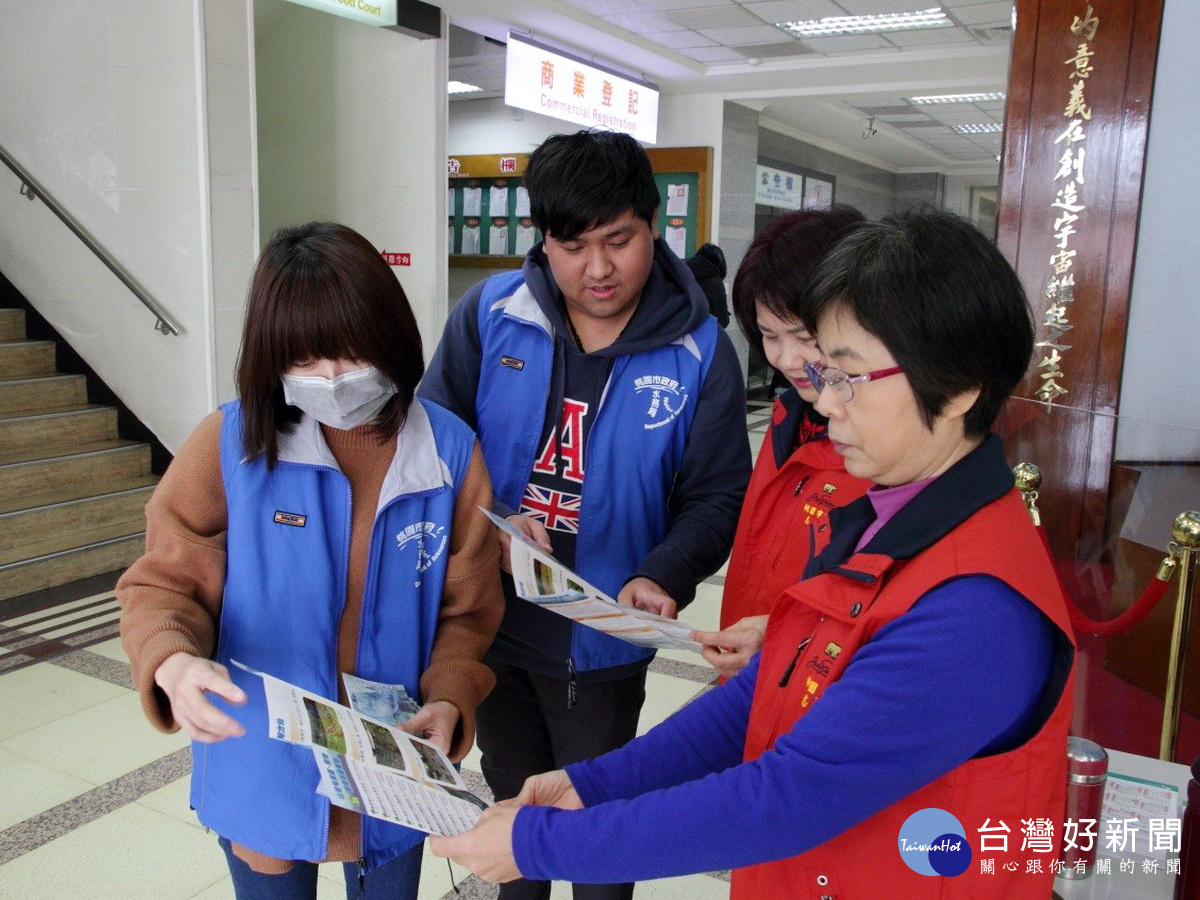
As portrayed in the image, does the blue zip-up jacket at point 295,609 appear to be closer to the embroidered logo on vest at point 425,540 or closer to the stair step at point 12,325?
the embroidered logo on vest at point 425,540

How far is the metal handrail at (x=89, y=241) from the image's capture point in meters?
5.06

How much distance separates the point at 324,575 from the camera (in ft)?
4.18

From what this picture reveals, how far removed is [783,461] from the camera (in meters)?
1.56

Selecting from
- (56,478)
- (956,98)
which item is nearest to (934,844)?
(56,478)

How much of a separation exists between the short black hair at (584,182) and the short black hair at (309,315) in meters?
0.42

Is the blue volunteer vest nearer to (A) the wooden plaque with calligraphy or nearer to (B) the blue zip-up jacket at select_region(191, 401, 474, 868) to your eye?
(B) the blue zip-up jacket at select_region(191, 401, 474, 868)

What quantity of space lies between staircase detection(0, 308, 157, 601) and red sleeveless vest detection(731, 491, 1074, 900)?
171 inches

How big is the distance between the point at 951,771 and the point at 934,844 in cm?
8

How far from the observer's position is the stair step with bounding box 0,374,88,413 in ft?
16.6

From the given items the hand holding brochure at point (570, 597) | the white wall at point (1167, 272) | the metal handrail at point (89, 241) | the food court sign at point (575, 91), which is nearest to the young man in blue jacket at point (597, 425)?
the hand holding brochure at point (570, 597)

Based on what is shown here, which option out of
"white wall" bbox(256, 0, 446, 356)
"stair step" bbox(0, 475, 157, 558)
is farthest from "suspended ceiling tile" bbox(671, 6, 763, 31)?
"stair step" bbox(0, 475, 157, 558)

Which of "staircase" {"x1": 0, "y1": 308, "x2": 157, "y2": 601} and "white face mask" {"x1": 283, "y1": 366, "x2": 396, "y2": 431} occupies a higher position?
"white face mask" {"x1": 283, "y1": 366, "x2": 396, "y2": 431}

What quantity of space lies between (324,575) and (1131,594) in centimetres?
262

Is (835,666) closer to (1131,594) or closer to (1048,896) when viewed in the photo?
(1048,896)
